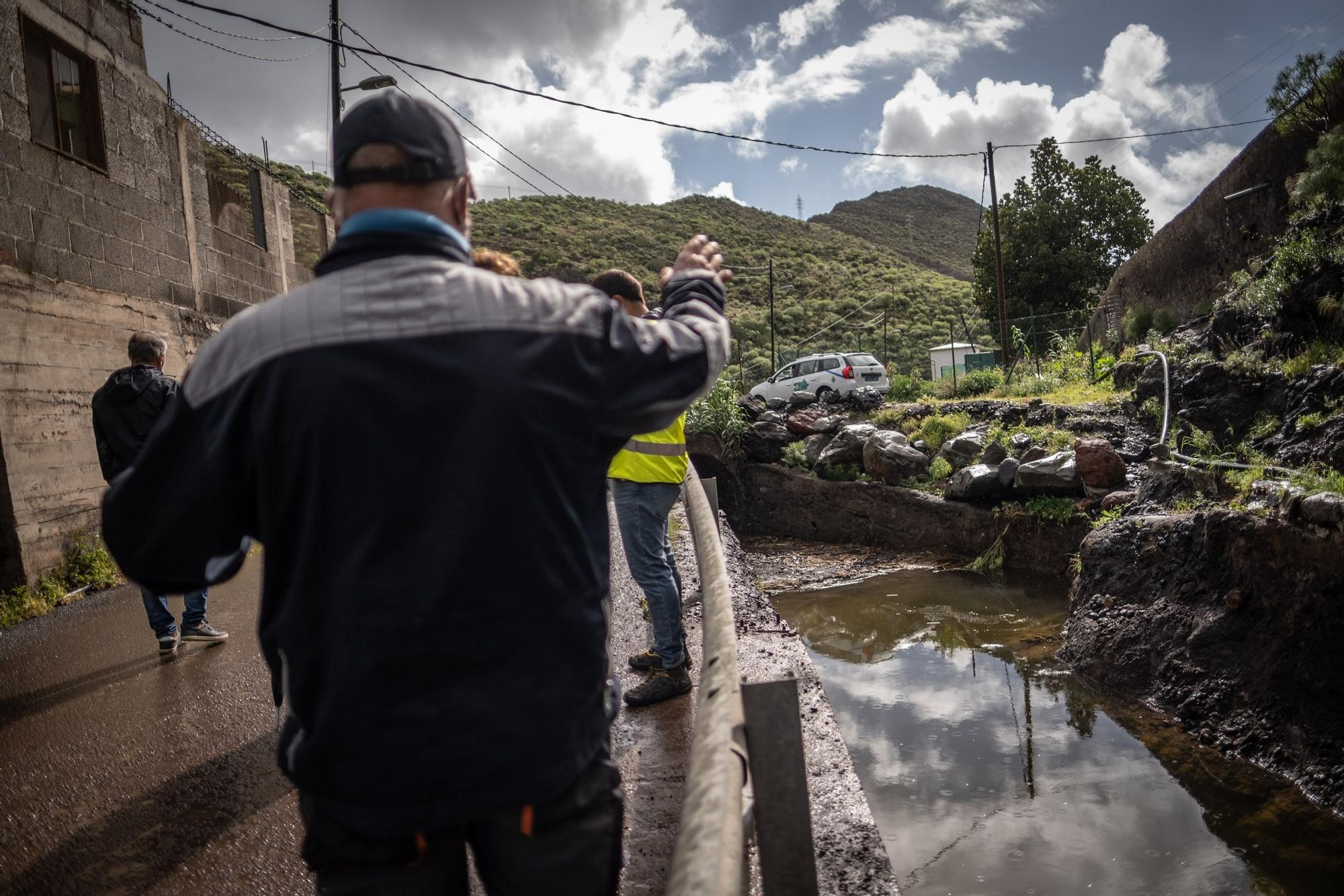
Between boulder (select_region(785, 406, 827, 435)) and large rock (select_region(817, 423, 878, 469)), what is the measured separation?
3.87 feet

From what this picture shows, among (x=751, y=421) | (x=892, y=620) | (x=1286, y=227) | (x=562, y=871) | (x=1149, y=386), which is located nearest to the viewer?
(x=562, y=871)

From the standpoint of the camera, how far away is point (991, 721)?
596cm

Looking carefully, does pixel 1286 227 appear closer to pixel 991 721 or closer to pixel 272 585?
pixel 991 721

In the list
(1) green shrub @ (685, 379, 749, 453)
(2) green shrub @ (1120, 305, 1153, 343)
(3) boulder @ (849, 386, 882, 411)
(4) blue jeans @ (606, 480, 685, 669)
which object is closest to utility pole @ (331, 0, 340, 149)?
(1) green shrub @ (685, 379, 749, 453)

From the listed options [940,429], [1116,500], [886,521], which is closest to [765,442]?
[940,429]

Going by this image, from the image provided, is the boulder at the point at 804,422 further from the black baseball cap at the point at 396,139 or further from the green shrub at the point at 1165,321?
the black baseball cap at the point at 396,139

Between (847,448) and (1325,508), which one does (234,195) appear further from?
(1325,508)

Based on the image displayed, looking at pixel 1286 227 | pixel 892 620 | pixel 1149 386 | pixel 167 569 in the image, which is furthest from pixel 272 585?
pixel 1286 227

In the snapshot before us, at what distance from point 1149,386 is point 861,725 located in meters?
7.01

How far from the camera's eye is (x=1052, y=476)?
993 centimetres

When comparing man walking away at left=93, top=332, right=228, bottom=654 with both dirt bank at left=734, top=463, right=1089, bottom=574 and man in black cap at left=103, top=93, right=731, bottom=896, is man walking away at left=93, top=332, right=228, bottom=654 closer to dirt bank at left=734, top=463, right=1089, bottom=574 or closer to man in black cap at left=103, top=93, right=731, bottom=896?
man in black cap at left=103, top=93, right=731, bottom=896

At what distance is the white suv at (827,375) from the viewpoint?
21.7 meters

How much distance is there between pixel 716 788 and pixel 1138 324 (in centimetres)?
1854

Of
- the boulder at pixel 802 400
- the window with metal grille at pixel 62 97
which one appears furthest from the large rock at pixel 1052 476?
the window with metal grille at pixel 62 97
